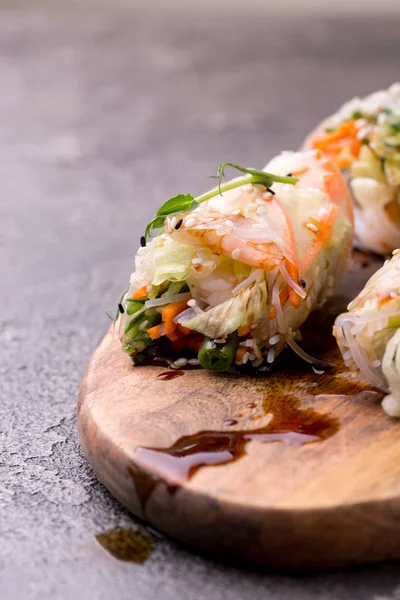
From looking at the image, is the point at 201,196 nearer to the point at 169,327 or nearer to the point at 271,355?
the point at 169,327

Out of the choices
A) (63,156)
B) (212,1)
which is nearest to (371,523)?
(63,156)

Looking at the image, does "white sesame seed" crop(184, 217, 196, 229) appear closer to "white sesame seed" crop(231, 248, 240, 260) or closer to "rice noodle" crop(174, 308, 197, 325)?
"white sesame seed" crop(231, 248, 240, 260)

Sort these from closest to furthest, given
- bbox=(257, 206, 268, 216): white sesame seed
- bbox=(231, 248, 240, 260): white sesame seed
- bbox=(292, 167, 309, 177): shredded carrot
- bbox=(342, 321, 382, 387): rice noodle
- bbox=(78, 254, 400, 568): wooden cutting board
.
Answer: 1. bbox=(78, 254, 400, 568): wooden cutting board
2. bbox=(342, 321, 382, 387): rice noodle
3. bbox=(231, 248, 240, 260): white sesame seed
4. bbox=(257, 206, 268, 216): white sesame seed
5. bbox=(292, 167, 309, 177): shredded carrot

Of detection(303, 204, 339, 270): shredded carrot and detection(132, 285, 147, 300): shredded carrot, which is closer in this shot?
detection(132, 285, 147, 300): shredded carrot

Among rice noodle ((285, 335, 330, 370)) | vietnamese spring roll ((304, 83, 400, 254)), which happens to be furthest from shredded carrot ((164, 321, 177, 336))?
vietnamese spring roll ((304, 83, 400, 254))

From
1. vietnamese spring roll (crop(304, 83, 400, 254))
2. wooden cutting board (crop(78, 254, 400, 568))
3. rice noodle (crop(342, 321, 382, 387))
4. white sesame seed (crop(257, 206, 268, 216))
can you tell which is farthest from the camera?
vietnamese spring roll (crop(304, 83, 400, 254))

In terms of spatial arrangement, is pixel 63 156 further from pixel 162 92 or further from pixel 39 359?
pixel 39 359

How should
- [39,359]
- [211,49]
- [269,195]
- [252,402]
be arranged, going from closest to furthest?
[252,402] < [269,195] < [39,359] < [211,49]

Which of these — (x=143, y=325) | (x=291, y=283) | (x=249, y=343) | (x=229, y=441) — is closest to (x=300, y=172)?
(x=291, y=283)
